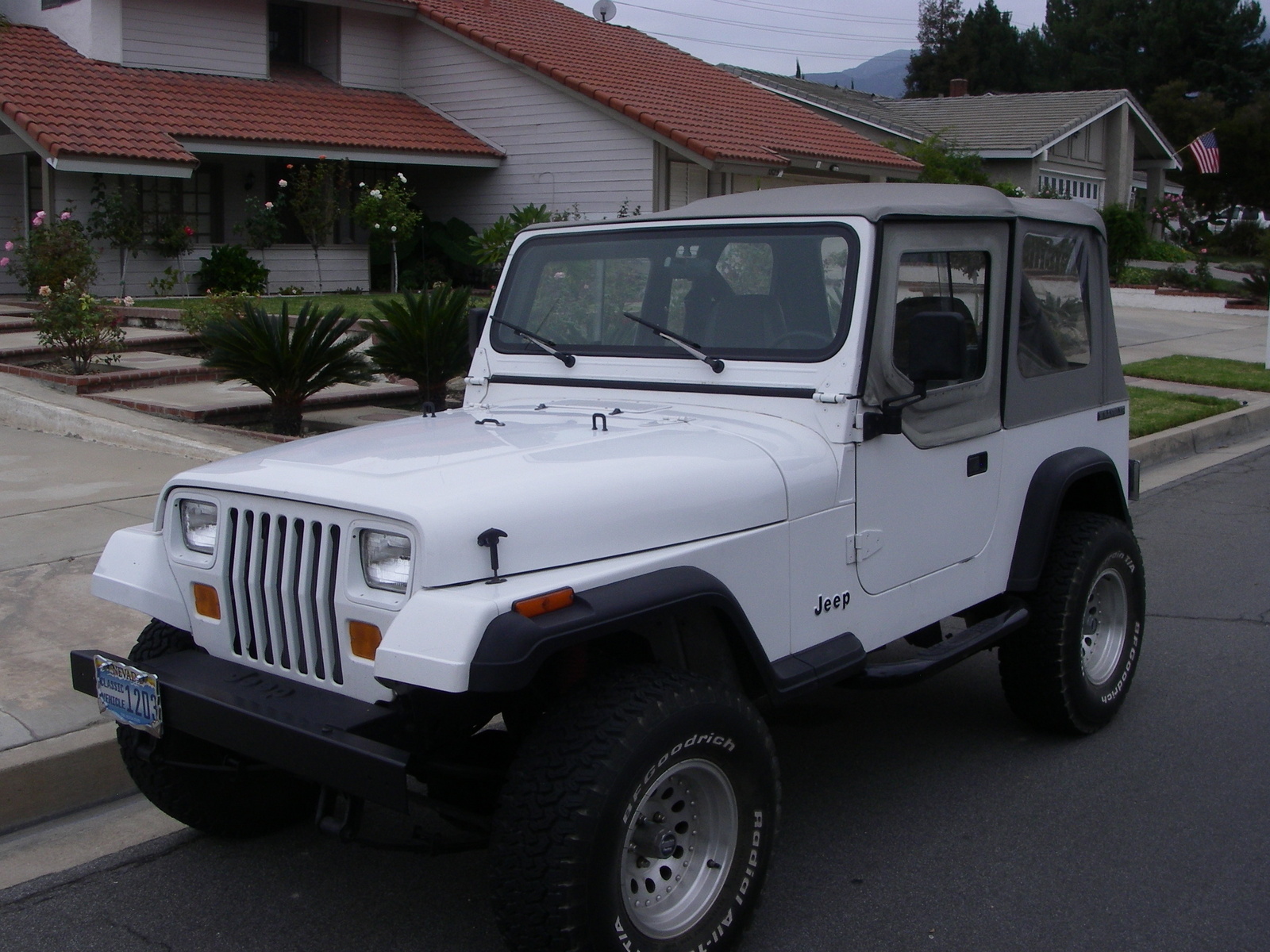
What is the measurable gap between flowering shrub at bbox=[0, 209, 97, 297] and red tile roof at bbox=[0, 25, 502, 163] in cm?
130

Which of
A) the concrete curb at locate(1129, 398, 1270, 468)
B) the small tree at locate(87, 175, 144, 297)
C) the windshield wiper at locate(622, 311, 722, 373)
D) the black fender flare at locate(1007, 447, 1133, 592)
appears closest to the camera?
the windshield wiper at locate(622, 311, 722, 373)

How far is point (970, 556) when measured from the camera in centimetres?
425

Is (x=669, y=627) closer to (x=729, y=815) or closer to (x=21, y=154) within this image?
(x=729, y=815)

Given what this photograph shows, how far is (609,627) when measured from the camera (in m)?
2.85

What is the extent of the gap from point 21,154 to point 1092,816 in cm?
1915

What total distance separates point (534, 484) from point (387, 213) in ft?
58.9

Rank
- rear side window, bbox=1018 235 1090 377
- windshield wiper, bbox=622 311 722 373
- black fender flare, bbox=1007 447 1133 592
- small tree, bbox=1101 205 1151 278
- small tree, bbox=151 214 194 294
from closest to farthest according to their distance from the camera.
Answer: windshield wiper, bbox=622 311 722 373 < black fender flare, bbox=1007 447 1133 592 < rear side window, bbox=1018 235 1090 377 < small tree, bbox=151 214 194 294 < small tree, bbox=1101 205 1151 278

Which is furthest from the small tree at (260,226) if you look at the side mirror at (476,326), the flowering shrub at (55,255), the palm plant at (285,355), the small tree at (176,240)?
the side mirror at (476,326)

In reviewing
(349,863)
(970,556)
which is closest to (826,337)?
(970,556)

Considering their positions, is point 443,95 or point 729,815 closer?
point 729,815

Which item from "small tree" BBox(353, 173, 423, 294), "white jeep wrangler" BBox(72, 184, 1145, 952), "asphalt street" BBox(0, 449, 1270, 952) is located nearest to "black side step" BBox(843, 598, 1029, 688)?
"white jeep wrangler" BBox(72, 184, 1145, 952)

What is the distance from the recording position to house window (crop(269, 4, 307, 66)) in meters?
22.9

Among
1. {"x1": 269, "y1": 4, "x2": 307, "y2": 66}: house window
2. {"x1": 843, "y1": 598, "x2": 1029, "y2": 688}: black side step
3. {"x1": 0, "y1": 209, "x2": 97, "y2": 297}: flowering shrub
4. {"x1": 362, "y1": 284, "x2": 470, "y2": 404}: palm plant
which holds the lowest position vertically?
{"x1": 843, "y1": 598, "x2": 1029, "y2": 688}: black side step

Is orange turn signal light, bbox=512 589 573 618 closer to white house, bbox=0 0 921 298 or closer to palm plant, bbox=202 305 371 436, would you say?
palm plant, bbox=202 305 371 436
